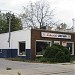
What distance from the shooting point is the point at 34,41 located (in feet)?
123

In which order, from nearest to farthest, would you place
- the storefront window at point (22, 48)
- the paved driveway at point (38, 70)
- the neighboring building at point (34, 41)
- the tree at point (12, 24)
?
the paved driveway at point (38, 70)
the neighboring building at point (34, 41)
the storefront window at point (22, 48)
the tree at point (12, 24)

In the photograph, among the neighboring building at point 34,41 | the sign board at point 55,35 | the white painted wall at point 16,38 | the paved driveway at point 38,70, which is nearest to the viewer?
the paved driveway at point 38,70

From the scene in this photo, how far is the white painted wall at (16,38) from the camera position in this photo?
3744 centimetres

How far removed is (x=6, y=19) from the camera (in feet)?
251

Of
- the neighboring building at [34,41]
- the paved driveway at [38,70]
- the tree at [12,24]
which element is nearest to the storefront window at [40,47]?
the neighboring building at [34,41]

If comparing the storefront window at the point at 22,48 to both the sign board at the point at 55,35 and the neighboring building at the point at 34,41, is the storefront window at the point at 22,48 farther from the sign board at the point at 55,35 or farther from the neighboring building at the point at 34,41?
the sign board at the point at 55,35

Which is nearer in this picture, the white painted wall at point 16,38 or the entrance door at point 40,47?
the white painted wall at point 16,38

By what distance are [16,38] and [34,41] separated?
3933 mm

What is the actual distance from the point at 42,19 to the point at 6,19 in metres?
15.1

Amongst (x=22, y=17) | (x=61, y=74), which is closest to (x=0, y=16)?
(x=22, y=17)

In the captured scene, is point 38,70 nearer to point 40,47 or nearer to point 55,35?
point 40,47

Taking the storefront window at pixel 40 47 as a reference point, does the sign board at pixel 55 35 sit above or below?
above

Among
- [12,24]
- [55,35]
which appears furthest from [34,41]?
[12,24]

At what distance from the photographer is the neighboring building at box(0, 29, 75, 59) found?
3728cm
